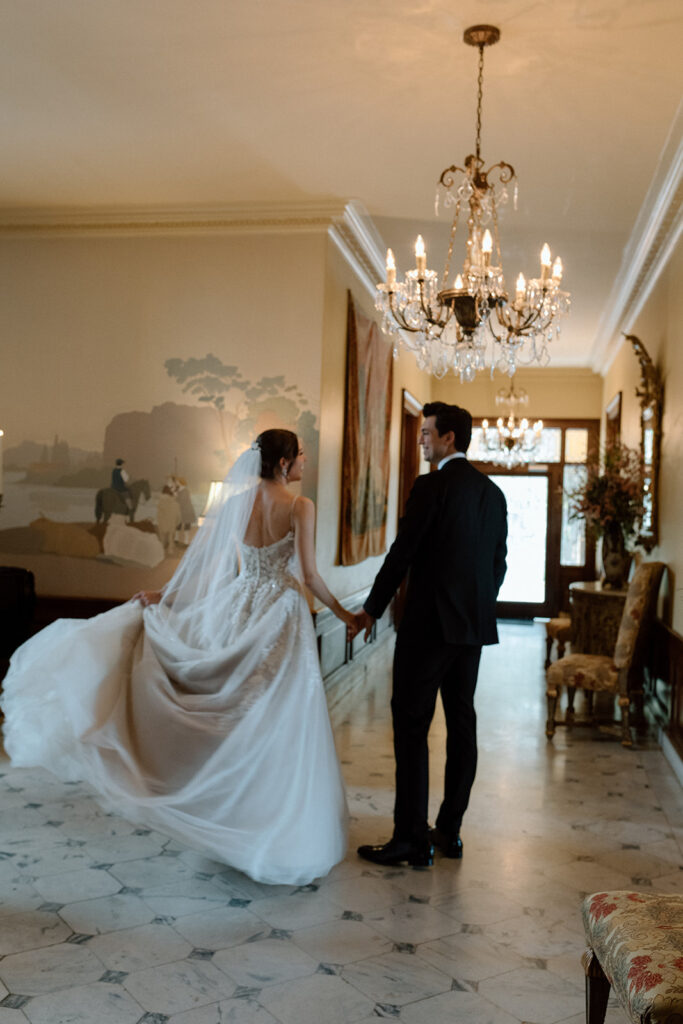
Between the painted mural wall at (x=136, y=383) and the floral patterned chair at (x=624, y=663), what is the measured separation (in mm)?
2307

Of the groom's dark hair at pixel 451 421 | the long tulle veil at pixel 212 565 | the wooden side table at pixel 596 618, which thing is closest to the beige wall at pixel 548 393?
the wooden side table at pixel 596 618

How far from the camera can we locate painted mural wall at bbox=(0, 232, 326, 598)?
6711 millimetres

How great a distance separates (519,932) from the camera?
3283 mm

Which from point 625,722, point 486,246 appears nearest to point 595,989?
point 486,246

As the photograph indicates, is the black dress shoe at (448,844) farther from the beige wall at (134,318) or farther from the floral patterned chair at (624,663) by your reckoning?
the beige wall at (134,318)

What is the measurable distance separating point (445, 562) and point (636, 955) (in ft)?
6.26

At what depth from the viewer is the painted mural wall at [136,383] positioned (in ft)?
22.0

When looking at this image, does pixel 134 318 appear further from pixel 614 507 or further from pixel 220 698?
pixel 614 507

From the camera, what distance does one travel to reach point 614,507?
748 centimetres

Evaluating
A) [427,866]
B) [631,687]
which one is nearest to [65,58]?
[427,866]

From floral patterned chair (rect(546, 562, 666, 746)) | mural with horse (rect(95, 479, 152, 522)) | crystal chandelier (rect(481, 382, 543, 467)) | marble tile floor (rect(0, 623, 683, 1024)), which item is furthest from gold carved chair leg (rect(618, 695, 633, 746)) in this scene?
crystal chandelier (rect(481, 382, 543, 467))

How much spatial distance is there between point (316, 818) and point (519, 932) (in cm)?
86

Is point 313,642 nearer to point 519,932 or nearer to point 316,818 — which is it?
point 316,818

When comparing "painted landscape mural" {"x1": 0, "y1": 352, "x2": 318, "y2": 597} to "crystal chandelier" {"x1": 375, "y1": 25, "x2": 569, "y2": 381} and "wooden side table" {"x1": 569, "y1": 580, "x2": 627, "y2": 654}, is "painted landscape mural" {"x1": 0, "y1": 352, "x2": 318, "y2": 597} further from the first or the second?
"wooden side table" {"x1": 569, "y1": 580, "x2": 627, "y2": 654}
